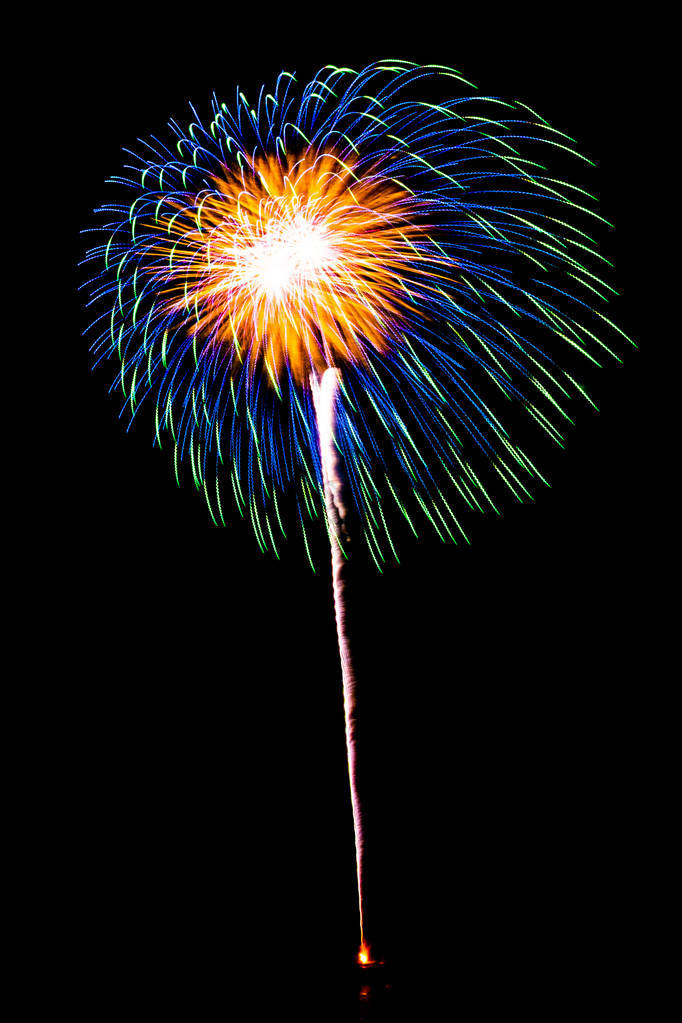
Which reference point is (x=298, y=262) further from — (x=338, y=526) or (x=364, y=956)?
(x=364, y=956)

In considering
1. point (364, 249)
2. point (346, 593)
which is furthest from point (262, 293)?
point (346, 593)

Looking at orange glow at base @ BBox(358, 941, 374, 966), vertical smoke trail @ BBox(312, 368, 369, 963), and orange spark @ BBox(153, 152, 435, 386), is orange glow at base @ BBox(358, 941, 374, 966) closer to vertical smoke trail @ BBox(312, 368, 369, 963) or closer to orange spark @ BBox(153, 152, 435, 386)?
vertical smoke trail @ BBox(312, 368, 369, 963)

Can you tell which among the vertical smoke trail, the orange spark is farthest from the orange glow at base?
the orange spark

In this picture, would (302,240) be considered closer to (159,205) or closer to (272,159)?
(272,159)

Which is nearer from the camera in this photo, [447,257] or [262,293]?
[447,257]

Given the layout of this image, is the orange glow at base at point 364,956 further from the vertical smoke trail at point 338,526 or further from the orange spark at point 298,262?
the orange spark at point 298,262
